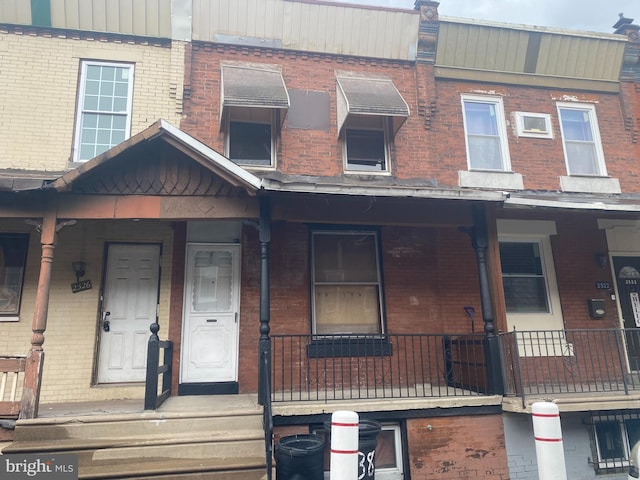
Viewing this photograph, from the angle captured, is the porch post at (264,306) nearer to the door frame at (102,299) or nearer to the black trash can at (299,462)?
the black trash can at (299,462)

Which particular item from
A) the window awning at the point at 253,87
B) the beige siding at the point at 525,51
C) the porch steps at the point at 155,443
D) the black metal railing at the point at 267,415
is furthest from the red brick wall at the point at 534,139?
the porch steps at the point at 155,443

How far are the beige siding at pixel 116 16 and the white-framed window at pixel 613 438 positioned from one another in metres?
9.23

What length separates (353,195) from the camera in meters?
5.91

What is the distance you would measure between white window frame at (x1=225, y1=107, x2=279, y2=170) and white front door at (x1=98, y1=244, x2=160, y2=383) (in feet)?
6.90

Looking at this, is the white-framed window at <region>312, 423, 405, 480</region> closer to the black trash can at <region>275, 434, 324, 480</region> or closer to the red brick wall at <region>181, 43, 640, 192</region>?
the black trash can at <region>275, 434, 324, 480</region>

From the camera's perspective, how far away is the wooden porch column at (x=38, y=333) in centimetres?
504

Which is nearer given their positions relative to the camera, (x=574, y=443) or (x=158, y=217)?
(x=158, y=217)

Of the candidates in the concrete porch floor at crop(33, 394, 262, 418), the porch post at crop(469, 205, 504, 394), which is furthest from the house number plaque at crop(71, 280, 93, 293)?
the porch post at crop(469, 205, 504, 394)

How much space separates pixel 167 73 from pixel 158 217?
337 centimetres

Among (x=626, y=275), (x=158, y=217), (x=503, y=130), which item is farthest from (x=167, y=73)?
(x=626, y=275)

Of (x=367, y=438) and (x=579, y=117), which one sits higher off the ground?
(x=579, y=117)

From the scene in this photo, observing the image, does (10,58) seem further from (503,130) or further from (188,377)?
(503,130)

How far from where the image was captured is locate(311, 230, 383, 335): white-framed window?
7414 millimetres

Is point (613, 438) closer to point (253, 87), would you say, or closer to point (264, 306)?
point (264, 306)
